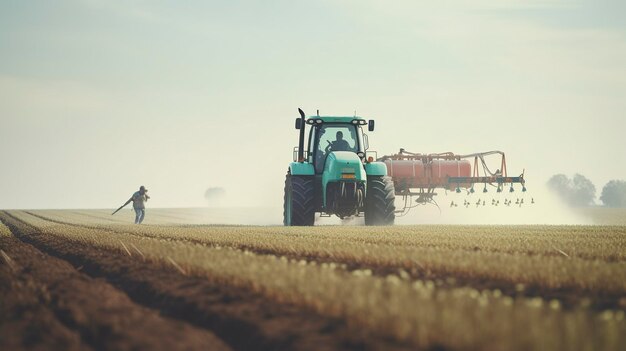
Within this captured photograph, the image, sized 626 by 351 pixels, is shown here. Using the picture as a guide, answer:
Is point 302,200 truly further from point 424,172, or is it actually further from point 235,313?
point 235,313

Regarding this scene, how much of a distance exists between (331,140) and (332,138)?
6cm

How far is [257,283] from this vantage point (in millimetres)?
6590

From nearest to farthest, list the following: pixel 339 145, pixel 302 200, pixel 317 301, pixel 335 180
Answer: pixel 317 301, pixel 335 180, pixel 302 200, pixel 339 145

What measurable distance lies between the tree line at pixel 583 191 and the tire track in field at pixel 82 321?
12242cm

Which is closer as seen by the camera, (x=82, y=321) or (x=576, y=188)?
(x=82, y=321)

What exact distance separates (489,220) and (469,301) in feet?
84.6

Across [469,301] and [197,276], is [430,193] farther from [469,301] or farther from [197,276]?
[469,301]

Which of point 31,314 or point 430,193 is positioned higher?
point 430,193

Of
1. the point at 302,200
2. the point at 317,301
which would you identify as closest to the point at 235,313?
the point at 317,301

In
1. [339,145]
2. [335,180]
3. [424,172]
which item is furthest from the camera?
[424,172]

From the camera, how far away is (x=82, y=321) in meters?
5.62

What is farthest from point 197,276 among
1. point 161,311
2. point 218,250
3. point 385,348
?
point 385,348

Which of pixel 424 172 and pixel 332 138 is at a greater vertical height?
pixel 332 138

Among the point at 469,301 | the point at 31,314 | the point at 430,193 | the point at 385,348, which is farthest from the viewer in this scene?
the point at 430,193
